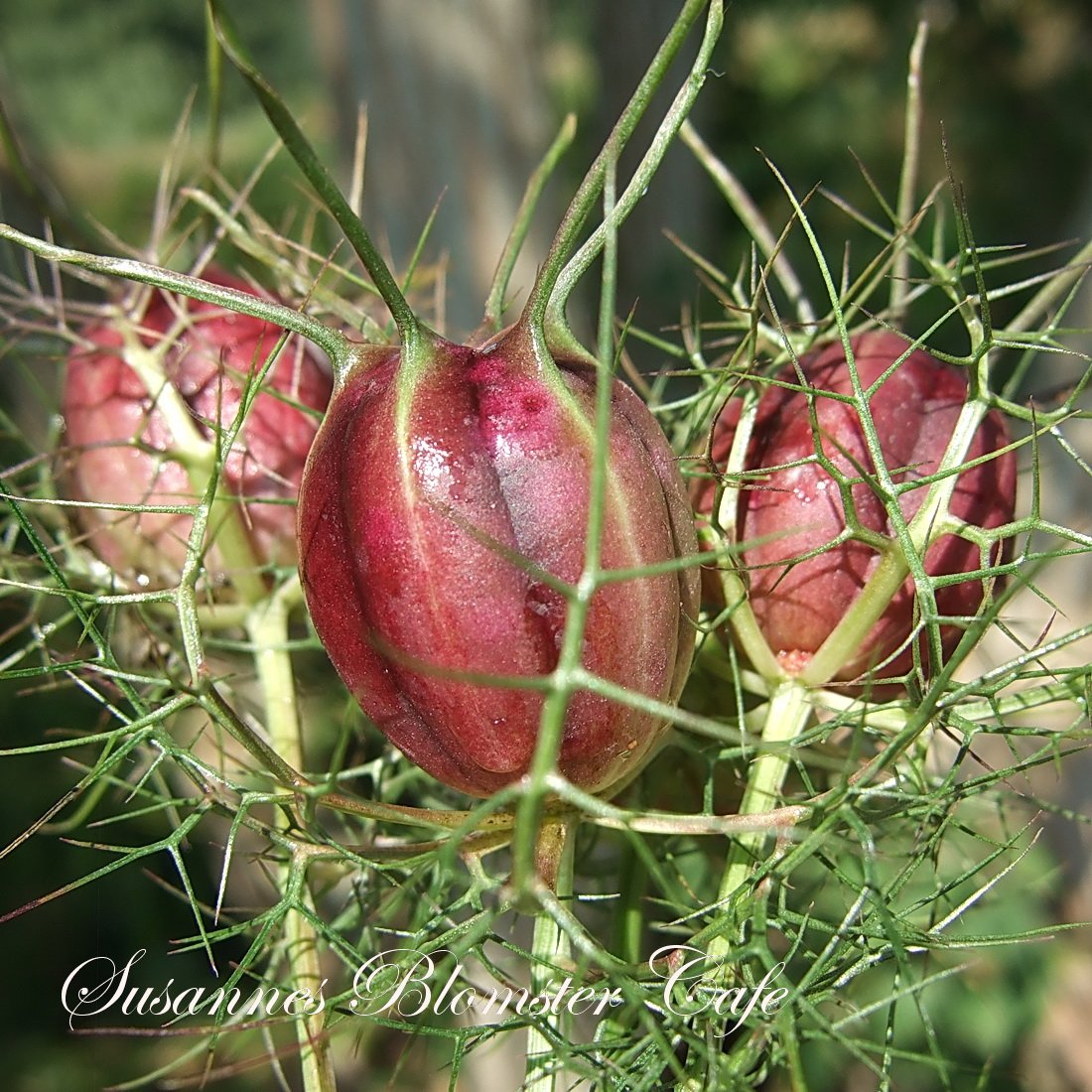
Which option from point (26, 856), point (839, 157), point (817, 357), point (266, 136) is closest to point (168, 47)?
point (266, 136)

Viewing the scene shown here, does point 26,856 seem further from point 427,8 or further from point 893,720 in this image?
point 893,720

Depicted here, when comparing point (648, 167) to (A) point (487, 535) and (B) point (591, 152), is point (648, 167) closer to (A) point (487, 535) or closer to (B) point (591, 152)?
(A) point (487, 535)

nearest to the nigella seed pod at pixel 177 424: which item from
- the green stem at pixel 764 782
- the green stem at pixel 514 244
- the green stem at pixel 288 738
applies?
the green stem at pixel 288 738

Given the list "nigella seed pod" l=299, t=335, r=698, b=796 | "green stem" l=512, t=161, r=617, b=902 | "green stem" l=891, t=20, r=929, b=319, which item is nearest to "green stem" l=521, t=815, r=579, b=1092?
"nigella seed pod" l=299, t=335, r=698, b=796

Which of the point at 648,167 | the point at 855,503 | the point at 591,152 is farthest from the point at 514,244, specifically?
the point at 591,152

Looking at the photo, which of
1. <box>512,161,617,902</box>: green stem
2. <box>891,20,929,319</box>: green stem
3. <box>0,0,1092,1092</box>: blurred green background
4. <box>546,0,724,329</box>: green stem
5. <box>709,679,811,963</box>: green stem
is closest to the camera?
<box>512,161,617,902</box>: green stem

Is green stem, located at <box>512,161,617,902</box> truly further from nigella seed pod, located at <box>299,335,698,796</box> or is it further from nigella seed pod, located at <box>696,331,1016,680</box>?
nigella seed pod, located at <box>696,331,1016,680</box>

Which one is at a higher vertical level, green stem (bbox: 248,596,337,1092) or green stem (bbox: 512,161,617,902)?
green stem (bbox: 512,161,617,902)
